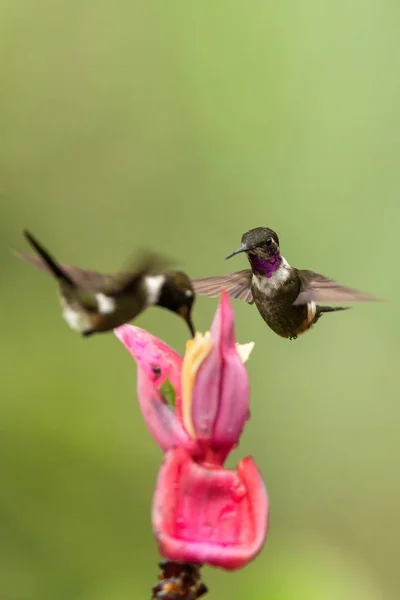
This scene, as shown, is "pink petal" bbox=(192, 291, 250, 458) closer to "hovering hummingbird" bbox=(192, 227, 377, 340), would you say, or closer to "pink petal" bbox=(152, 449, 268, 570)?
"pink petal" bbox=(152, 449, 268, 570)

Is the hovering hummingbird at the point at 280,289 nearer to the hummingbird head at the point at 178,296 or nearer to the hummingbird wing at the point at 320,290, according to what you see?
the hummingbird wing at the point at 320,290

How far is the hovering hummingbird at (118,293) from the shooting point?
64 centimetres

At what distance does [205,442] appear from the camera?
63 centimetres

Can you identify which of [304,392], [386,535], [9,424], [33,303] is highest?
[33,303]

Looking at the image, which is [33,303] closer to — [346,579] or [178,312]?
[346,579]

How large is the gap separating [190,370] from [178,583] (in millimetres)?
154

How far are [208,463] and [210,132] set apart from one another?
98.5 inches

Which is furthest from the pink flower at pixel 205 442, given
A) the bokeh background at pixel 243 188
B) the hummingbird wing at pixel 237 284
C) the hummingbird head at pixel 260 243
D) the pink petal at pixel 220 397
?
the bokeh background at pixel 243 188

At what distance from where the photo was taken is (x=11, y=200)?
2.72 meters

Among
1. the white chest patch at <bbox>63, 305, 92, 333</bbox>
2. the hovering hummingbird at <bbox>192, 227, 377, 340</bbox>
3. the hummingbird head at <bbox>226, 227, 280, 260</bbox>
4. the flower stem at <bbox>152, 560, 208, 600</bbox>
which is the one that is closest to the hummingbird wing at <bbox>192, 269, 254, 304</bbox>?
the hovering hummingbird at <bbox>192, 227, 377, 340</bbox>

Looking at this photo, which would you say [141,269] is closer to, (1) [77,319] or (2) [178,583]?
(1) [77,319]

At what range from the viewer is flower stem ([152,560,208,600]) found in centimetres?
54

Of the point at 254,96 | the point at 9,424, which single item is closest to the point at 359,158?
the point at 254,96

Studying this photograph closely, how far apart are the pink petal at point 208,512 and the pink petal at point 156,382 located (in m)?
0.02
